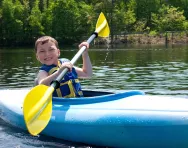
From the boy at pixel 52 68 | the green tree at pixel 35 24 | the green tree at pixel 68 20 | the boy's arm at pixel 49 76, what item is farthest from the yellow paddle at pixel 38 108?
the green tree at pixel 35 24

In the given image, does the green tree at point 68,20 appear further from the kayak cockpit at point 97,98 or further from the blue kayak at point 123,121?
the blue kayak at point 123,121

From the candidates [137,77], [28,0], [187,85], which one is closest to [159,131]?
[187,85]

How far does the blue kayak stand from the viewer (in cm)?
466

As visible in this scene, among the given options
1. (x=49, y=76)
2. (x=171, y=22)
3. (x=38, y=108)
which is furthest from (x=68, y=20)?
(x=38, y=108)

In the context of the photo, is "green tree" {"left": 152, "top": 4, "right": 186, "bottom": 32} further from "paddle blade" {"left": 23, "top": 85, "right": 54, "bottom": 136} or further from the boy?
"paddle blade" {"left": 23, "top": 85, "right": 54, "bottom": 136}

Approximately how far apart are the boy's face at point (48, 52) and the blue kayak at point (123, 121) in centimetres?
58

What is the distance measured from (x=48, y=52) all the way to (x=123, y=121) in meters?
1.55

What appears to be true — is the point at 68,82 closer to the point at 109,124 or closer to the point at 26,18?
the point at 109,124

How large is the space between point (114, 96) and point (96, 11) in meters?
52.9

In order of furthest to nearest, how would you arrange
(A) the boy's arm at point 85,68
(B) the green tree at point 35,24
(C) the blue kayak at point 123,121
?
1. (B) the green tree at point 35,24
2. (A) the boy's arm at point 85,68
3. (C) the blue kayak at point 123,121

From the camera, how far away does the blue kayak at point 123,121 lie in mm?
4664

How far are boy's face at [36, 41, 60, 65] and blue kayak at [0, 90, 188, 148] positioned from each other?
58cm

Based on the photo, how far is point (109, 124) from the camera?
16.4 ft

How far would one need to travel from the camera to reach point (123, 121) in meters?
4.90
